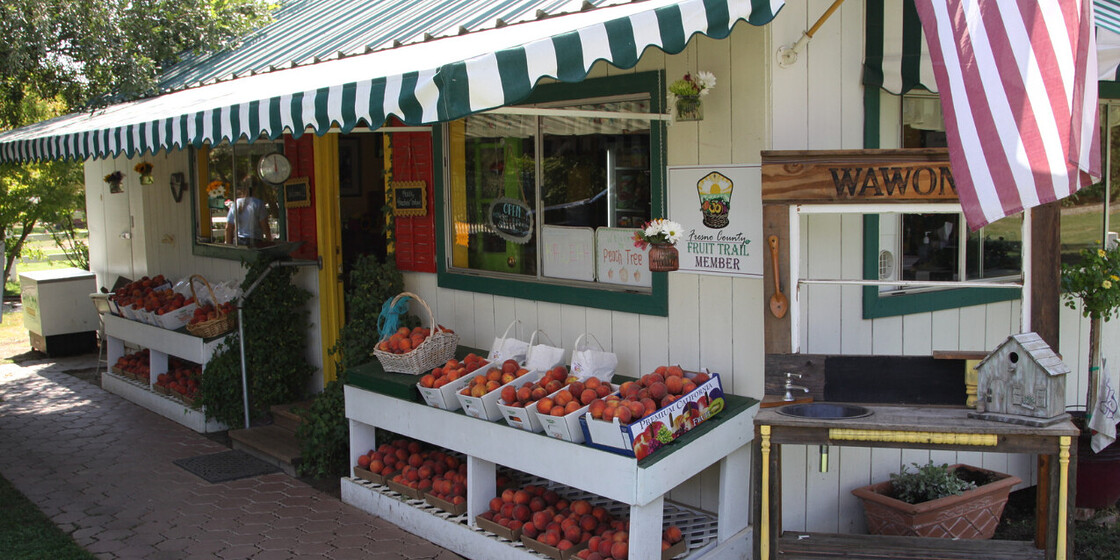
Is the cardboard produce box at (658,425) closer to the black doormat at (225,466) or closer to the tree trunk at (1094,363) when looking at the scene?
the tree trunk at (1094,363)

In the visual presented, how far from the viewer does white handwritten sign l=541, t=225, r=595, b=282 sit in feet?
17.7

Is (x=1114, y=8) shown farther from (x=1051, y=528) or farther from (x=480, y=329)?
(x=480, y=329)

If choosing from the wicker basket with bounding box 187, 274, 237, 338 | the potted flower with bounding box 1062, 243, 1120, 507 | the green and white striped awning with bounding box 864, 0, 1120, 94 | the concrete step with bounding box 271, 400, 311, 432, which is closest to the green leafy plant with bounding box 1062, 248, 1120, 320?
the potted flower with bounding box 1062, 243, 1120, 507

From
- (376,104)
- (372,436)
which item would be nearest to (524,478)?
(372,436)

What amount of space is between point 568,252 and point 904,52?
215 cm

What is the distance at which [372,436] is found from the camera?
5914mm

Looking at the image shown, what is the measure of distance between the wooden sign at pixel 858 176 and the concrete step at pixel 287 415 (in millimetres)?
4553

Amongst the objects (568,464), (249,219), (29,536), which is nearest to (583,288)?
(568,464)

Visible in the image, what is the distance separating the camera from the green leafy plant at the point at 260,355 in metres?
7.26

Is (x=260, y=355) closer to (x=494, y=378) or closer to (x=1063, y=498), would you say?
(x=494, y=378)

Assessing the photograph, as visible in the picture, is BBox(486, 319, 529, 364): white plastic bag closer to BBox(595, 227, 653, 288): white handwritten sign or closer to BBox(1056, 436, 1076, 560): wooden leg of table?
BBox(595, 227, 653, 288): white handwritten sign

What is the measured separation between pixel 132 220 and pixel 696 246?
312 inches

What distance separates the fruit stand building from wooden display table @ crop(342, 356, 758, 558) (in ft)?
0.86

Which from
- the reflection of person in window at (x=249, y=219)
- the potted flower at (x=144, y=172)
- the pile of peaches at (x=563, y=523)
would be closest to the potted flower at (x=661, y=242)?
the pile of peaches at (x=563, y=523)
